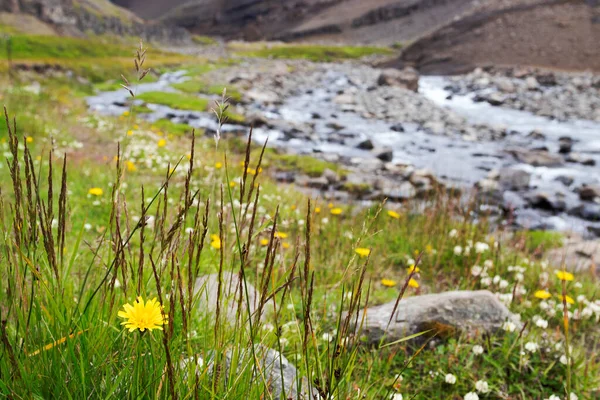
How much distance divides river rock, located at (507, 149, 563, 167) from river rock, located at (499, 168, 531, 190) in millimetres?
3331

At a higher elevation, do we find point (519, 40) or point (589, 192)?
point (519, 40)

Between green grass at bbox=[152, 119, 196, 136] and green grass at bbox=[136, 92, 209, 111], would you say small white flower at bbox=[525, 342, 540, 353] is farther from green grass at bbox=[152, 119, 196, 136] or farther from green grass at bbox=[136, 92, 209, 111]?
green grass at bbox=[136, 92, 209, 111]

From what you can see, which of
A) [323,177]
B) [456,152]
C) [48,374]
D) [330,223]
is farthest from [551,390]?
[456,152]

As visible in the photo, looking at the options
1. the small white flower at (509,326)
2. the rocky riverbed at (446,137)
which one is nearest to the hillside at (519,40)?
the rocky riverbed at (446,137)

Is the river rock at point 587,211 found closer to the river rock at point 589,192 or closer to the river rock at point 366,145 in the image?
the river rock at point 589,192

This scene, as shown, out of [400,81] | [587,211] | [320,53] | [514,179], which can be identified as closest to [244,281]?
[587,211]

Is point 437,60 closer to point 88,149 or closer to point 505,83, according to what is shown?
point 505,83

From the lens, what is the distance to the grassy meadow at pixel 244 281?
139 cm

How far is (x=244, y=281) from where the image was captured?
151 cm

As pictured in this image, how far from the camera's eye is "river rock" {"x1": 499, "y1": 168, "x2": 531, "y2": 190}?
14086mm

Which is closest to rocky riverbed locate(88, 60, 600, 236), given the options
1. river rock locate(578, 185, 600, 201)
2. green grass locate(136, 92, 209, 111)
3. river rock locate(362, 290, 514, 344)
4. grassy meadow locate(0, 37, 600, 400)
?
river rock locate(578, 185, 600, 201)

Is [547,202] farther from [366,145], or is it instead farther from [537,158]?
[366,145]

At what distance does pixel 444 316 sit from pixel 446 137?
65.4 feet

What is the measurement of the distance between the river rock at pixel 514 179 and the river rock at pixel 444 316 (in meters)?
11.7
